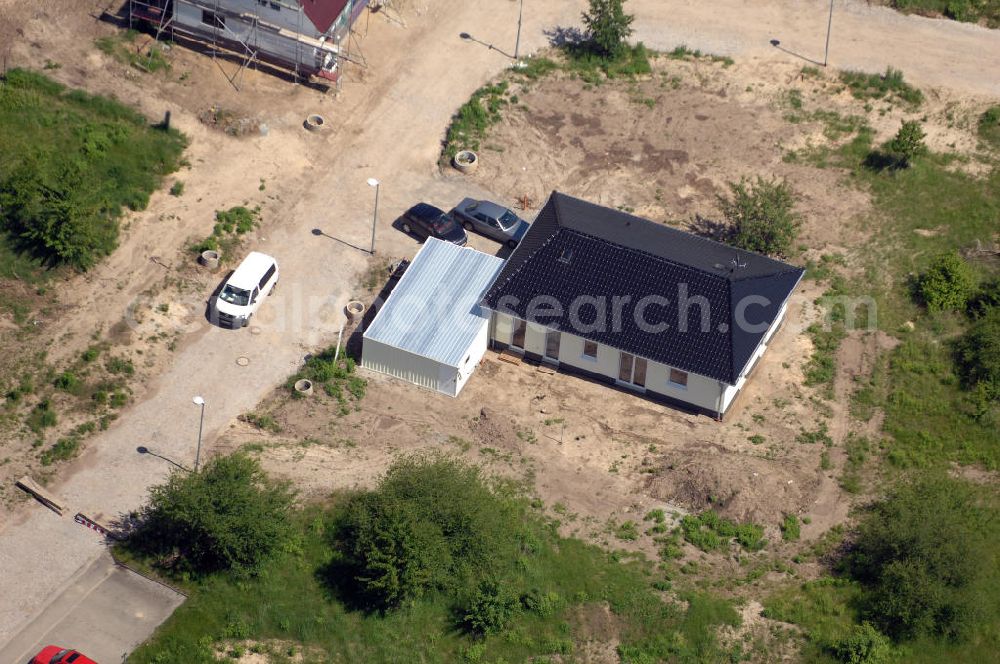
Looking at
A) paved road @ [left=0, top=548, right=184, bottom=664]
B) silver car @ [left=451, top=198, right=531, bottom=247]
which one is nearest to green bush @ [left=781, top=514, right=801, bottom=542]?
silver car @ [left=451, top=198, right=531, bottom=247]

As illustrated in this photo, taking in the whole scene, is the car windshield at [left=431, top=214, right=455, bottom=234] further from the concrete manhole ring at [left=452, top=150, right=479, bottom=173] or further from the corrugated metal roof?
the concrete manhole ring at [left=452, top=150, right=479, bottom=173]

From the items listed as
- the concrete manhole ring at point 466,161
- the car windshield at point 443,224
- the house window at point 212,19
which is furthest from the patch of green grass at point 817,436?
the house window at point 212,19

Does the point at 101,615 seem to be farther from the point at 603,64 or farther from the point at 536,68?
the point at 603,64

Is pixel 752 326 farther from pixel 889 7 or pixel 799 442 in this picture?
pixel 889 7

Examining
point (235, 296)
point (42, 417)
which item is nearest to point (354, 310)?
point (235, 296)

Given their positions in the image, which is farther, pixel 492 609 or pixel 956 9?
pixel 956 9

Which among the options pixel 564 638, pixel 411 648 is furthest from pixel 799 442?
pixel 411 648
